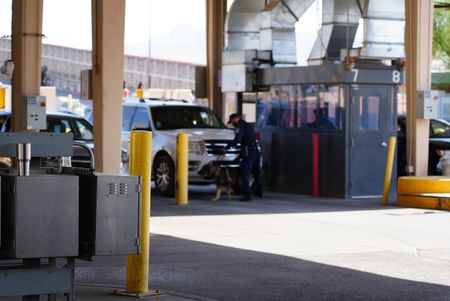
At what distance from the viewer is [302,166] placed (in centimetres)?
2352

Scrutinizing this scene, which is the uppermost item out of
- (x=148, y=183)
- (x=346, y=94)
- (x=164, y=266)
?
(x=346, y=94)

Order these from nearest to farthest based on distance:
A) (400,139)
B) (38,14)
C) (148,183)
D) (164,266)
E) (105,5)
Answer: (148,183)
(164,266)
(105,5)
(38,14)
(400,139)

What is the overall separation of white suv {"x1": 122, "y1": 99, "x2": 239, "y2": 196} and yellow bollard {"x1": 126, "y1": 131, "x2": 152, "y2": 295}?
12.0 metres

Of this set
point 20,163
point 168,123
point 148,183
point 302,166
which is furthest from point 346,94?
point 20,163

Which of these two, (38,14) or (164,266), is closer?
(164,266)

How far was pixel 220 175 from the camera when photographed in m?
22.0

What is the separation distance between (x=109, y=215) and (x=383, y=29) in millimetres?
16510

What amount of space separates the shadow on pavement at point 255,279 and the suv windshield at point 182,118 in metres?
9.94

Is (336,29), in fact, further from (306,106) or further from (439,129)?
(439,129)

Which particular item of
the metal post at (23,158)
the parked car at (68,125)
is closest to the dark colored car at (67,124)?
the parked car at (68,125)

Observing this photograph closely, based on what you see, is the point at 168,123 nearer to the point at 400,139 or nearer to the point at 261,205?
the point at 261,205

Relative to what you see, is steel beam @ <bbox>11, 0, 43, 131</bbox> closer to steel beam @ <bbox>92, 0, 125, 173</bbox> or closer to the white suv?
steel beam @ <bbox>92, 0, 125, 173</bbox>

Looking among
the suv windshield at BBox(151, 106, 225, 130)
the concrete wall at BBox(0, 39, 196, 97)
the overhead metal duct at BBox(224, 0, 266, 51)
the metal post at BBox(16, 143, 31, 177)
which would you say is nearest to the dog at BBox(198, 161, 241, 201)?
the suv windshield at BBox(151, 106, 225, 130)

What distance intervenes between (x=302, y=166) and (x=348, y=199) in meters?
1.59
